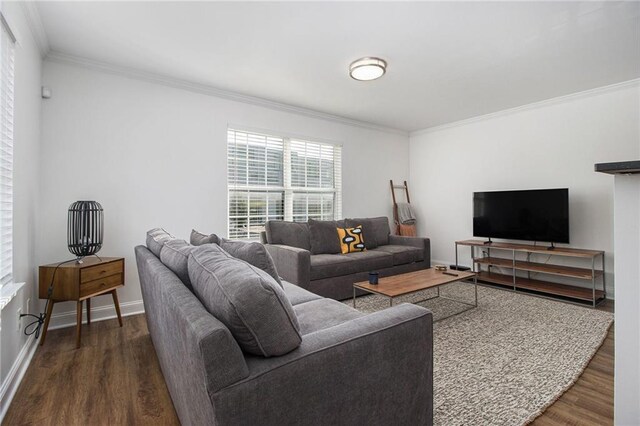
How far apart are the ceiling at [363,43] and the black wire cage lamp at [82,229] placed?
4.82 ft

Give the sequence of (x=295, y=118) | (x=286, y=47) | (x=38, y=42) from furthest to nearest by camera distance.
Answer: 1. (x=295, y=118)
2. (x=286, y=47)
3. (x=38, y=42)

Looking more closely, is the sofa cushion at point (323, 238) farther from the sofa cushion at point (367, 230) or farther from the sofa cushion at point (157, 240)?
the sofa cushion at point (157, 240)

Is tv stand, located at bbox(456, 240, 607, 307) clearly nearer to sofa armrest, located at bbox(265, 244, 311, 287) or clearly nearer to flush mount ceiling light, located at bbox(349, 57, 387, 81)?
sofa armrest, located at bbox(265, 244, 311, 287)

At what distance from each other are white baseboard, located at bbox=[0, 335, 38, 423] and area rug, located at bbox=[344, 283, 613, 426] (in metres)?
2.38

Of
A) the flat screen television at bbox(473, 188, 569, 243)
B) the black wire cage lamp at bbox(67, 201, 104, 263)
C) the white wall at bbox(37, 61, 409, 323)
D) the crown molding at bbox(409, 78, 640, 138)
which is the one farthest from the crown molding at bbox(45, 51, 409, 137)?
the flat screen television at bbox(473, 188, 569, 243)

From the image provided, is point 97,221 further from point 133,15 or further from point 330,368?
point 330,368

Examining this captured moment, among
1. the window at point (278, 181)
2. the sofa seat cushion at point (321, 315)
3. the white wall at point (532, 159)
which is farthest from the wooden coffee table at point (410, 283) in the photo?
the white wall at point (532, 159)

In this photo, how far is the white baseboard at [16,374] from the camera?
1.71m

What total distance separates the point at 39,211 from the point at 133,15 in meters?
1.94

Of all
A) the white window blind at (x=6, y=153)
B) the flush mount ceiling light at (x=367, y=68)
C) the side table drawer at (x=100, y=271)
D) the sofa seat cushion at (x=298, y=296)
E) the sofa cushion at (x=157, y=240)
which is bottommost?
the sofa seat cushion at (x=298, y=296)

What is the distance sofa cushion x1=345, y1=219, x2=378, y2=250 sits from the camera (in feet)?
14.8

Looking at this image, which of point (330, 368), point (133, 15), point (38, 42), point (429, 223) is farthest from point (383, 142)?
point (330, 368)

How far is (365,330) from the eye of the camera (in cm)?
118

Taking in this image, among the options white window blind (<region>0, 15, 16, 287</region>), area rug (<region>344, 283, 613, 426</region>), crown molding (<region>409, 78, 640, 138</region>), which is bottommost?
area rug (<region>344, 283, 613, 426</region>)
